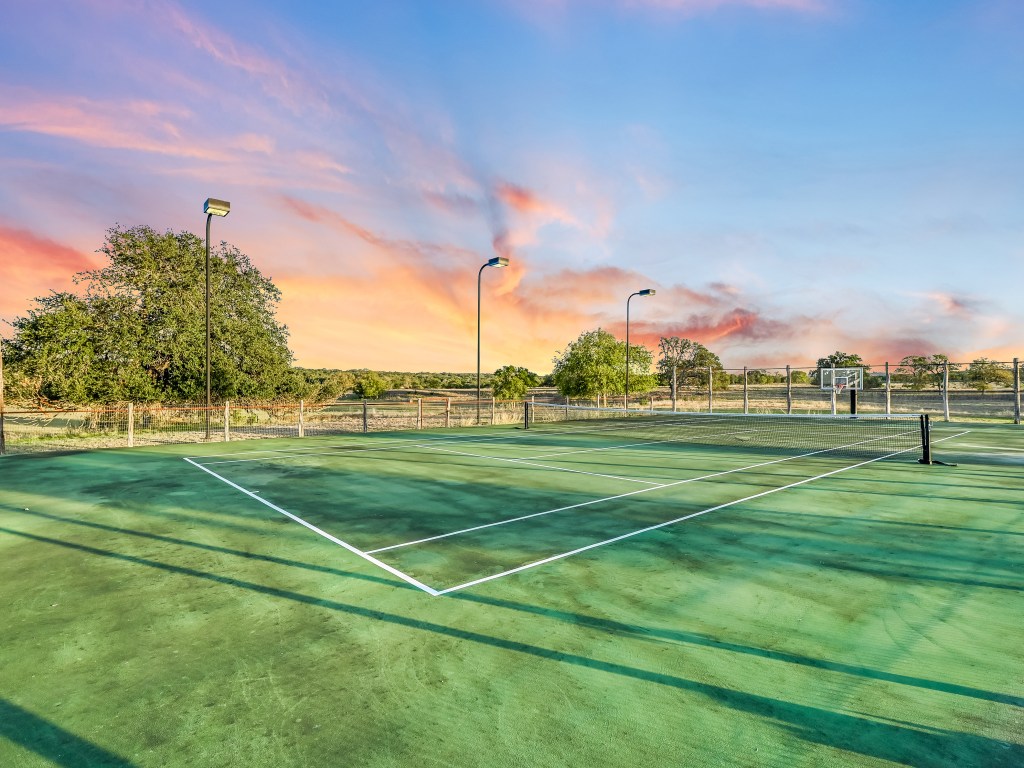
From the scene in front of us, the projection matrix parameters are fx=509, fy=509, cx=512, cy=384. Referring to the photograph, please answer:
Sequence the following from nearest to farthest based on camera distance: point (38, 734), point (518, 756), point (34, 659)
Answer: point (518, 756) → point (38, 734) → point (34, 659)

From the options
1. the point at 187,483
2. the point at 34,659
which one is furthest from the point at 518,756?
the point at 187,483

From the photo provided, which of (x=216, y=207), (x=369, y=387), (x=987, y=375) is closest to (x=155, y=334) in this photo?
(x=216, y=207)

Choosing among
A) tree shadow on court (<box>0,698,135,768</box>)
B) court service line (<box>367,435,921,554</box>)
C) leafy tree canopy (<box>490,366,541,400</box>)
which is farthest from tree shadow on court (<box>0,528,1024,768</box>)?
leafy tree canopy (<box>490,366,541,400</box>)

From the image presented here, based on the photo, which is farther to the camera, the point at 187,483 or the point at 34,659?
the point at 187,483

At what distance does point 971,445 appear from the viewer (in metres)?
16.8

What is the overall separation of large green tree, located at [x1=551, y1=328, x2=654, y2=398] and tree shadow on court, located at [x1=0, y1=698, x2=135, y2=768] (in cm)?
3679

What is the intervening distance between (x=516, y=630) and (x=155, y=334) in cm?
3352

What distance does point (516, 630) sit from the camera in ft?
14.0

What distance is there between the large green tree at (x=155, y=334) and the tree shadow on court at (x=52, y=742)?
29.8 meters

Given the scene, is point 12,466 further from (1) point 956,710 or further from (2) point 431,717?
(1) point 956,710

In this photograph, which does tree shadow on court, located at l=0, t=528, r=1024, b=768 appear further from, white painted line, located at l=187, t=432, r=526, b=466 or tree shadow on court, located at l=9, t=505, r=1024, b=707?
white painted line, located at l=187, t=432, r=526, b=466

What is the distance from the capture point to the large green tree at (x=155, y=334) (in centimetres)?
2606

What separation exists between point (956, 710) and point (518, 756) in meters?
2.75

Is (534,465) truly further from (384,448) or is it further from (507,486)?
(384,448)
